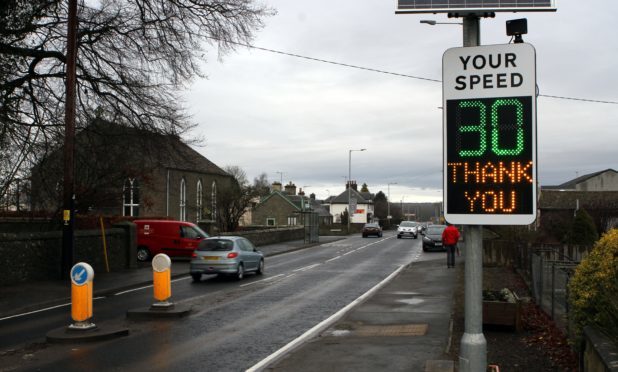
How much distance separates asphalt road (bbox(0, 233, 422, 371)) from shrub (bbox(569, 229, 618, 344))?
4361 millimetres

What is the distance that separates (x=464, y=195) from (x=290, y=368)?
4567 mm

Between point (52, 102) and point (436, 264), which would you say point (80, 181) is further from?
point (436, 264)

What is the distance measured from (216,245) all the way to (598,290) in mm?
16322

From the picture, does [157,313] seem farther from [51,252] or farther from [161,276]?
[51,252]

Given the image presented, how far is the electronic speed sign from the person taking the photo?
170 inches

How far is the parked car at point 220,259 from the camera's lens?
20906mm

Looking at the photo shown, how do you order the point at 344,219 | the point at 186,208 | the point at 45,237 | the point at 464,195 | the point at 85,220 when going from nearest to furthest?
the point at 464,195
the point at 45,237
the point at 85,220
the point at 186,208
the point at 344,219

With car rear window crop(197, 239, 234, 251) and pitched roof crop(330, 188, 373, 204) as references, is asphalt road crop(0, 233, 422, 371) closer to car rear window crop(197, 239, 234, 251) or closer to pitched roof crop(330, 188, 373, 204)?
car rear window crop(197, 239, 234, 251)

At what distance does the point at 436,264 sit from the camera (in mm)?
26406

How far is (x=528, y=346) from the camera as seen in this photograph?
9.19 meters

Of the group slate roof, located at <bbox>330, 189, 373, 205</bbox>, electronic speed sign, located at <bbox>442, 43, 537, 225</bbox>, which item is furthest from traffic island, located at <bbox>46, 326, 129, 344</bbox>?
slate roof, located at <bbox>330, 189, 373, 205</bbox>

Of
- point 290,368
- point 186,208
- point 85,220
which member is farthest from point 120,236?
point 186,208

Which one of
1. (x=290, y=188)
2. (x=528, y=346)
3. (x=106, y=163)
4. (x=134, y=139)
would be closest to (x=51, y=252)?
(x=106, y=163)

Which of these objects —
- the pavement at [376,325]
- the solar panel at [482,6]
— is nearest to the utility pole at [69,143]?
the pavement at [376,325]
